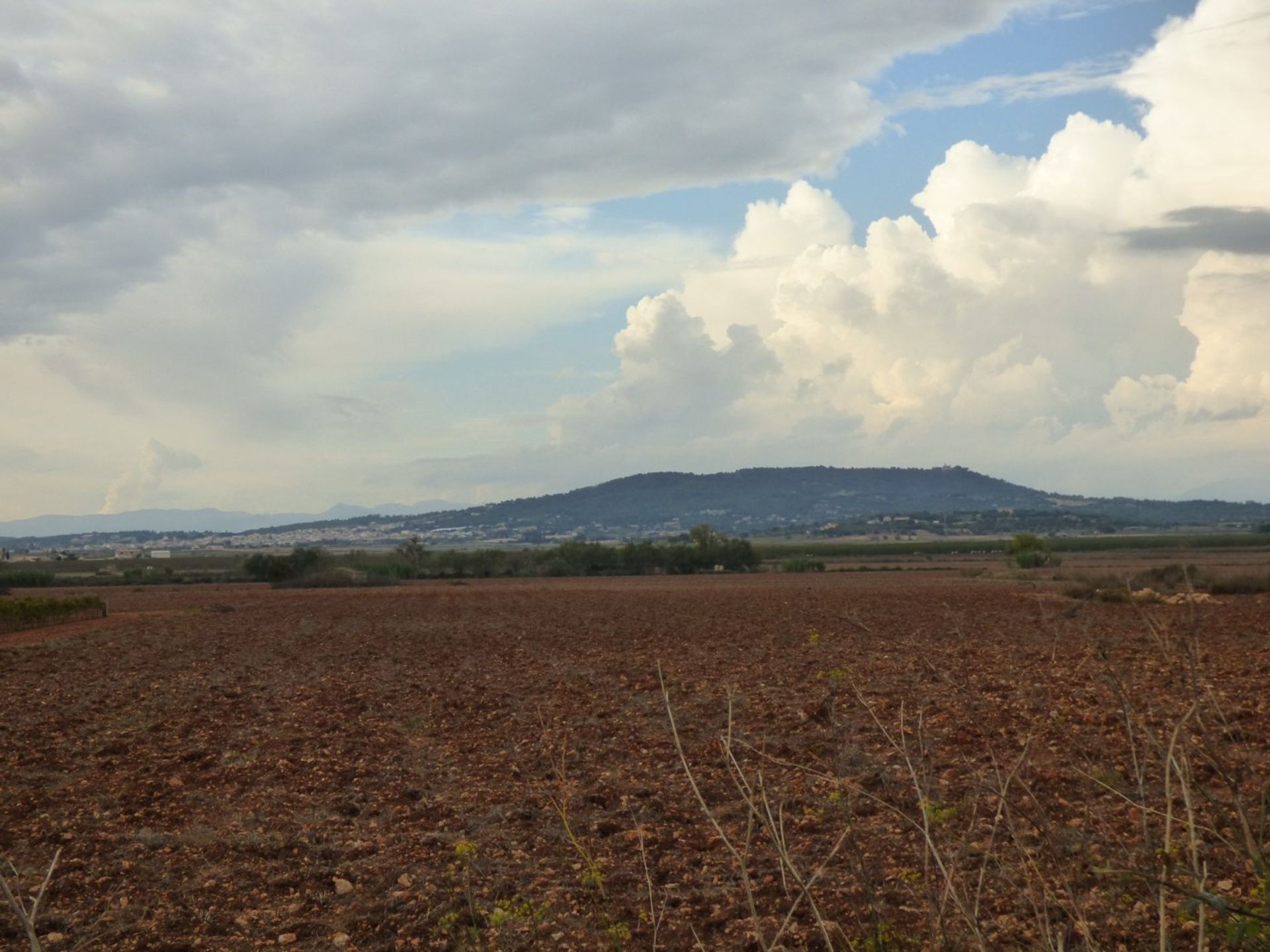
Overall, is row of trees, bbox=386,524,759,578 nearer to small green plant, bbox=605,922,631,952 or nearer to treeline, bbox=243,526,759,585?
treeline, bbox=243,526,759,585

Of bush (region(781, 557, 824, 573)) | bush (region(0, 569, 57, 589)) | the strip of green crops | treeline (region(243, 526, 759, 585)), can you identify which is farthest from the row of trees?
bush (region(0, 569, 57, 589))

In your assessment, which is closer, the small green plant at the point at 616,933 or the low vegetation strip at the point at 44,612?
the small green plant at the point at 616,933

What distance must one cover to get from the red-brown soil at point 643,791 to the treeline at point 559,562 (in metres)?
64.4

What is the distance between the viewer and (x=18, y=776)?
41.1ft

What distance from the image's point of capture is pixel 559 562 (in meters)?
93.4

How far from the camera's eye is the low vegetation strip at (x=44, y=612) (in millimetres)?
36250

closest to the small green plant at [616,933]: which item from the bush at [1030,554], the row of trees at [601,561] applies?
the bush at [1030,554]

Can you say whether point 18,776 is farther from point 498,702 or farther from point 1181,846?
point 1181,846

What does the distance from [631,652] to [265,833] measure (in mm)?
14719

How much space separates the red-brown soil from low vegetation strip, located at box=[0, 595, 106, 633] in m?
12.5

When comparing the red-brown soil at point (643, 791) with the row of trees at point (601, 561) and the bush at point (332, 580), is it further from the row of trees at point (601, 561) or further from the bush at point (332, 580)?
the row of trees at point (601, 561)

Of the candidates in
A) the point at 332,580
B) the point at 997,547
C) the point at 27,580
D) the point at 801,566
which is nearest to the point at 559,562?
the point at 801,566

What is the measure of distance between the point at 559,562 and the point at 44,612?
55.9 meters

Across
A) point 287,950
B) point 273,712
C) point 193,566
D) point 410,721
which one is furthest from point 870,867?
point 193,566
